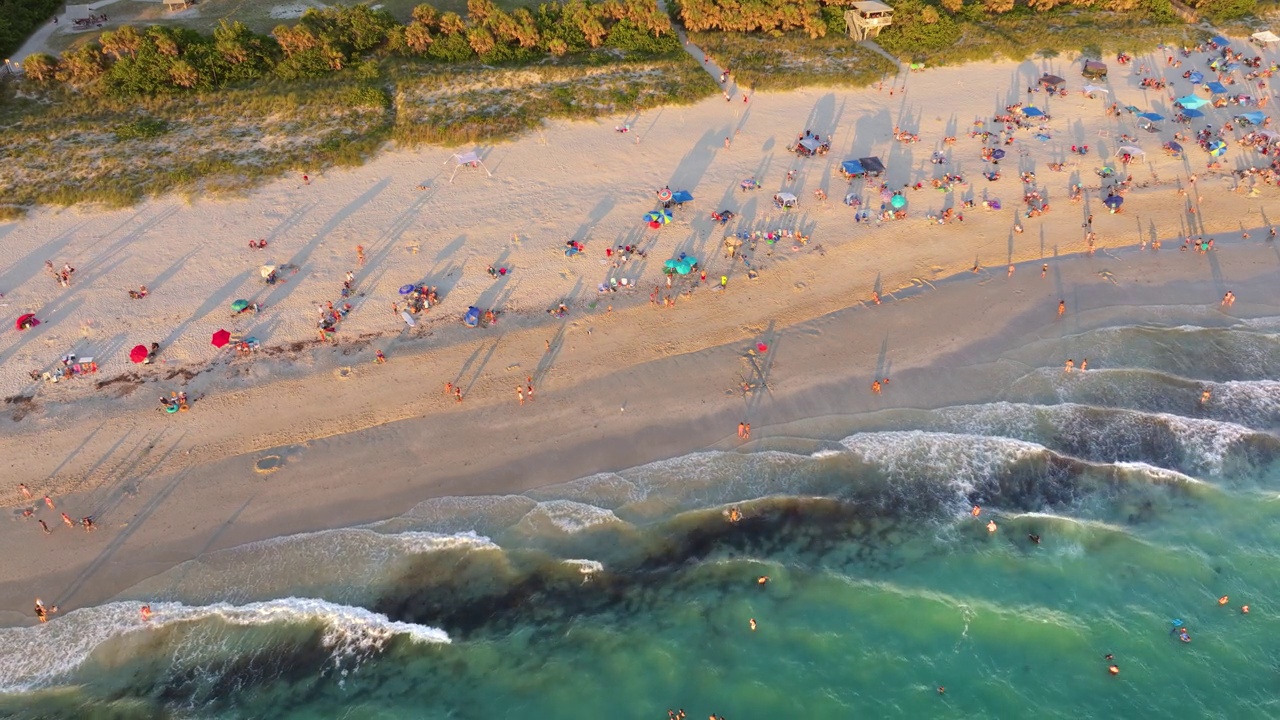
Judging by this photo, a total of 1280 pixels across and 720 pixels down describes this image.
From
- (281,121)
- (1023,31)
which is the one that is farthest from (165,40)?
(1023,31)

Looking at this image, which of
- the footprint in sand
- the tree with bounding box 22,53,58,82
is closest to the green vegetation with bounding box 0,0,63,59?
the tree with bounding box 22,53,58,82

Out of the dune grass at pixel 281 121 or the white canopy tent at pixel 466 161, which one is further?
the white canopy tent at pixel 466 161

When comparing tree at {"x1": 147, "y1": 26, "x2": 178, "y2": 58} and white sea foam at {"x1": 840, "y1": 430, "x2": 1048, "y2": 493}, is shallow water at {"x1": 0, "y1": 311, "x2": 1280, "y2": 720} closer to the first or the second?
white sea foam at {"x1": 840, "y1": 430, "x2": 1048, "y2": 493}

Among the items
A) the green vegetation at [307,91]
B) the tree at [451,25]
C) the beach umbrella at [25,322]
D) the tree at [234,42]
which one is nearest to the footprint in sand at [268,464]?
the beach umbrella at [25,322]

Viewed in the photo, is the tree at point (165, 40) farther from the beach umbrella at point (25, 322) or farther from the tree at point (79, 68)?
the beach umbrella at point (25, 322)

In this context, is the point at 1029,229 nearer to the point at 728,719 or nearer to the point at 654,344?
the point at 654,344
